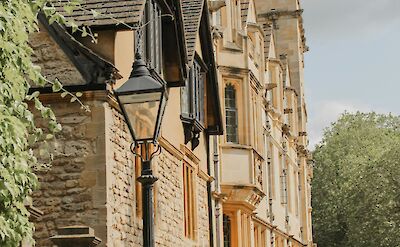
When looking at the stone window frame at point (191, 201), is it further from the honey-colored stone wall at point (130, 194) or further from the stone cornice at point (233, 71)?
the stone cornice at point (233, 71)

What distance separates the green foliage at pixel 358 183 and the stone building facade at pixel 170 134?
21.3m

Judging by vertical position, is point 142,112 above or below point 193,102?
below

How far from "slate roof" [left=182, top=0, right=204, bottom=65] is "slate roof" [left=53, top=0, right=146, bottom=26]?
5.71 m

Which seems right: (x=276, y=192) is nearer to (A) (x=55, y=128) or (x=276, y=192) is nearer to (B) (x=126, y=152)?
(B) (x=126, y=152)

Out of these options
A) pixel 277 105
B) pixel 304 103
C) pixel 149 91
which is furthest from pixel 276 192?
pixel 149 91

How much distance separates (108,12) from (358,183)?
51044 mm

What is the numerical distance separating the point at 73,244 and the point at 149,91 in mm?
3970

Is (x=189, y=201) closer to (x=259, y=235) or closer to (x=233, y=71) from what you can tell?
(x=233, y=71)

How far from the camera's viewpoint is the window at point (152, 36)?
Result: 55.5 ft

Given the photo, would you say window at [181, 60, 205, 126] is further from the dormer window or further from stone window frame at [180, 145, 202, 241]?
stone window frame at [180, 145, 202, 241]

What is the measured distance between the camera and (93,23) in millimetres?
14906

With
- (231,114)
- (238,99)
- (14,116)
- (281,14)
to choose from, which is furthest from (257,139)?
(281,14)

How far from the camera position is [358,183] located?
64500mm

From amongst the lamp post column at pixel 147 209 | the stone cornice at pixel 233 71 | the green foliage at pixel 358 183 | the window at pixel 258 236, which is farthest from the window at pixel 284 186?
the lamp post column at pixel 147 209
